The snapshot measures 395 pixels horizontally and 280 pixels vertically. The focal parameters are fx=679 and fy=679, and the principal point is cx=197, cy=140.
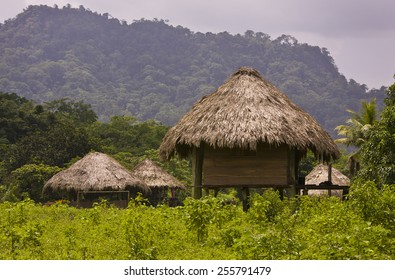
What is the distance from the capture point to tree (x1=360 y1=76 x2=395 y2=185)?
1562 centimetres

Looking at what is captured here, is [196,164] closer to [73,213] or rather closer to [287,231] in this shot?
[73,213]

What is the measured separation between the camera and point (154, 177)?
3055 cm

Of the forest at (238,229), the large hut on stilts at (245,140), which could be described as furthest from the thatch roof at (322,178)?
the large hut on stilts at (245,140)

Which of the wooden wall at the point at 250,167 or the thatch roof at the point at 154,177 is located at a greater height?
the wooden wall at the point at 250,167

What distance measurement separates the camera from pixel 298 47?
136 metres

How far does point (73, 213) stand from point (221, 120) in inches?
179

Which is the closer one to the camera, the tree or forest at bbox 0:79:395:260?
forest at bbox 0:79:395:260

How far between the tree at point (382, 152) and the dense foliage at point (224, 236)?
468 centimetres

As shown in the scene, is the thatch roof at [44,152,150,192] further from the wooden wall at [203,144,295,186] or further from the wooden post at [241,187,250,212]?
the wooden wall at [203,144,295,186]

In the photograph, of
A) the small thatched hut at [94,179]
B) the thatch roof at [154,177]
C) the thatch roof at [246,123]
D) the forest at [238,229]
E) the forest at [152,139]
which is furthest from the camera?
the thatch roof at [154,177]

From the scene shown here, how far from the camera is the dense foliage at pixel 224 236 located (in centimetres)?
737

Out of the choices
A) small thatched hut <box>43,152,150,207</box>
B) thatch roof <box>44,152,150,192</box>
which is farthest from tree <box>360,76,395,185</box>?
thatch roof <box>44,152,150,192</box>

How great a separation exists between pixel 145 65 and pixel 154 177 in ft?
310

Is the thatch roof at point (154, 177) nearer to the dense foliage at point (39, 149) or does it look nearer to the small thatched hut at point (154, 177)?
the small thatched hut at point (154, 177)
